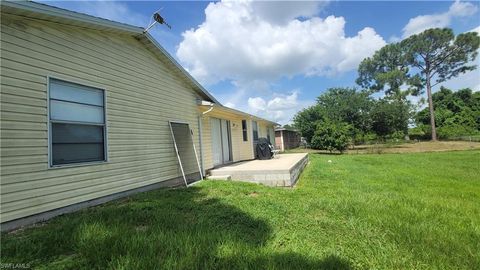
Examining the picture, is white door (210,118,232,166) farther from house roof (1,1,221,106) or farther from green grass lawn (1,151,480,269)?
green grass lawn (1,151,480,269)

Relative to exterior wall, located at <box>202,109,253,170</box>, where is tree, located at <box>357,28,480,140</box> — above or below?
above

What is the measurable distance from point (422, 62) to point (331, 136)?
1028 inches

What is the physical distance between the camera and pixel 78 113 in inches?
180

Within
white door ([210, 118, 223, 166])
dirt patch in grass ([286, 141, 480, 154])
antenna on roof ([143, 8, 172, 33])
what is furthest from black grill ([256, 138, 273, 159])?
dirt patch in grass ([286, 141, 480, 154])

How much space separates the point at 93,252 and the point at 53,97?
2.81m

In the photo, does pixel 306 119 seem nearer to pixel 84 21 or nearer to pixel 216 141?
pixel 216 141

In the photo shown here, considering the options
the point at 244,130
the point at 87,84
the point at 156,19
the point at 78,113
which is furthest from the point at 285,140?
the point at 78,113

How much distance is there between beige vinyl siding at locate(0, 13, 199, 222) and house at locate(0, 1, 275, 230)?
1 cm

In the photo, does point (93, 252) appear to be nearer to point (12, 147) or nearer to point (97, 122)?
point (12, 147)

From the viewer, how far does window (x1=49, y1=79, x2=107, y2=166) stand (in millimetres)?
4148

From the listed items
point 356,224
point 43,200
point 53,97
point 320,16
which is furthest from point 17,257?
point 320,16

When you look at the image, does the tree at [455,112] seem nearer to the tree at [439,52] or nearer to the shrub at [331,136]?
the tree at [439,52]

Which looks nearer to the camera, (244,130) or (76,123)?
(76,123)

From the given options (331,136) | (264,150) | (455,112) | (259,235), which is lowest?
(259,235)
